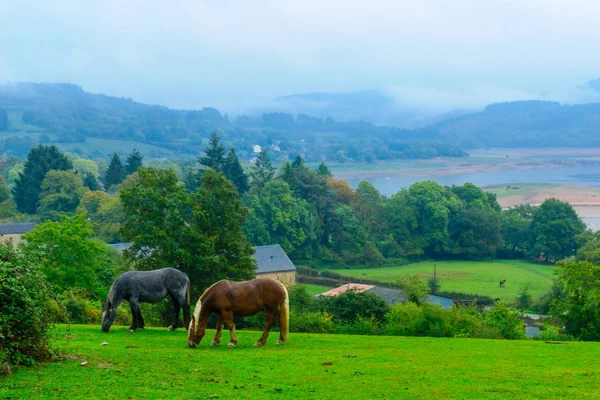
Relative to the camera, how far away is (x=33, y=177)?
9594cm

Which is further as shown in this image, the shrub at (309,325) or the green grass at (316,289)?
the green grass at (316,289)

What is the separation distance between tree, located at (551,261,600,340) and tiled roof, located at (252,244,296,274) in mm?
37787

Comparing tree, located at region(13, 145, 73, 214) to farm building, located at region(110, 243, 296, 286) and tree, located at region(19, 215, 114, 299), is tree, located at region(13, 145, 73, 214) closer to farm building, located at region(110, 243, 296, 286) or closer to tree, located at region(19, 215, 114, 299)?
farm building, located at region(110, 243, 296, 286)

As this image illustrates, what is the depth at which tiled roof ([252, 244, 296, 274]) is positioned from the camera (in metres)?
67.2

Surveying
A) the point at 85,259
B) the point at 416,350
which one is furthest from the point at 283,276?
the point at 416,350

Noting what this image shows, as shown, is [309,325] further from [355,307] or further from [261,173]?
[261,173]

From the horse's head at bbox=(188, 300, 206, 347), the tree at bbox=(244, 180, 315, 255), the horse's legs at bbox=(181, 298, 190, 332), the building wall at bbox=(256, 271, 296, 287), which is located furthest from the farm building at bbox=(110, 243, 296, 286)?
the horse's head at bbox=(188, 300, 206, 347)

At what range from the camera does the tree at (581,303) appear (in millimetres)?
29688

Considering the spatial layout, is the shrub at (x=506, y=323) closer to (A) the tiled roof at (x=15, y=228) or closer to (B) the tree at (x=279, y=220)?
(A) the tiled roof at (x=15, y=228)

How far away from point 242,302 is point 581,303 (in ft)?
53.9

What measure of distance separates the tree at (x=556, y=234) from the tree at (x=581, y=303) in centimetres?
→ 5803

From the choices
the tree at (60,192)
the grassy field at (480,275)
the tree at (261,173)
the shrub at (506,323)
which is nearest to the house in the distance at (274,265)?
the grassy field at (480,275)

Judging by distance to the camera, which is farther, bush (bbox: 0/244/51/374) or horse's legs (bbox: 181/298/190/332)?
horse's legs (bbox: 181/298/190/332)

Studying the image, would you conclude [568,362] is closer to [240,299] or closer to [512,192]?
[240,299]
